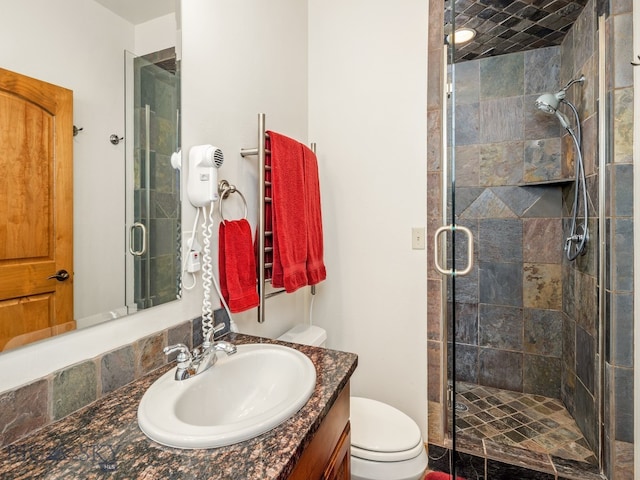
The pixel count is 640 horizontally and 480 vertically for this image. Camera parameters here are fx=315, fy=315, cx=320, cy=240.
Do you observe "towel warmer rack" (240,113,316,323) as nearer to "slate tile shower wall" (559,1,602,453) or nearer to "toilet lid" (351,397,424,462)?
"toilet lid" (351,397,424,462)

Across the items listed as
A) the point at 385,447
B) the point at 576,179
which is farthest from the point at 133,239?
the point at 576,179

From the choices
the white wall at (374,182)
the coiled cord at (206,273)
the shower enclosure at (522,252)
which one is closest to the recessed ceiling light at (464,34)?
the shower enclosure at (522,252)

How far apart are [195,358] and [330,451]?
45 centimetres

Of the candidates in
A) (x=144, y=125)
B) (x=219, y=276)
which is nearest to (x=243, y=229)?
(x=219, y=276)

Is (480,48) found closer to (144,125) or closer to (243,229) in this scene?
(243,229)

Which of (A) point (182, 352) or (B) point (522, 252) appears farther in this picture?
(B) point (522, 252)

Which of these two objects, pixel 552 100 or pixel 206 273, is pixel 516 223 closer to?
pixel 552 100

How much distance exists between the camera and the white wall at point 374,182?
1.60 metres

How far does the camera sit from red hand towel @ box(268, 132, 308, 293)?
4.17 ft

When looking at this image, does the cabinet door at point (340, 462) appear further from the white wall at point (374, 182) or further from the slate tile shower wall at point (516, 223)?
the slate tile shower wall at point (516, 223)

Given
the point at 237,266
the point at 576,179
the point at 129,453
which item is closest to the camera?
the point at 129,453

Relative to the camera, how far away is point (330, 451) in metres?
0.84

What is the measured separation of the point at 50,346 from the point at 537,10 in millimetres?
2541

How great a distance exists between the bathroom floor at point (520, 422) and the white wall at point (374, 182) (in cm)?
47
